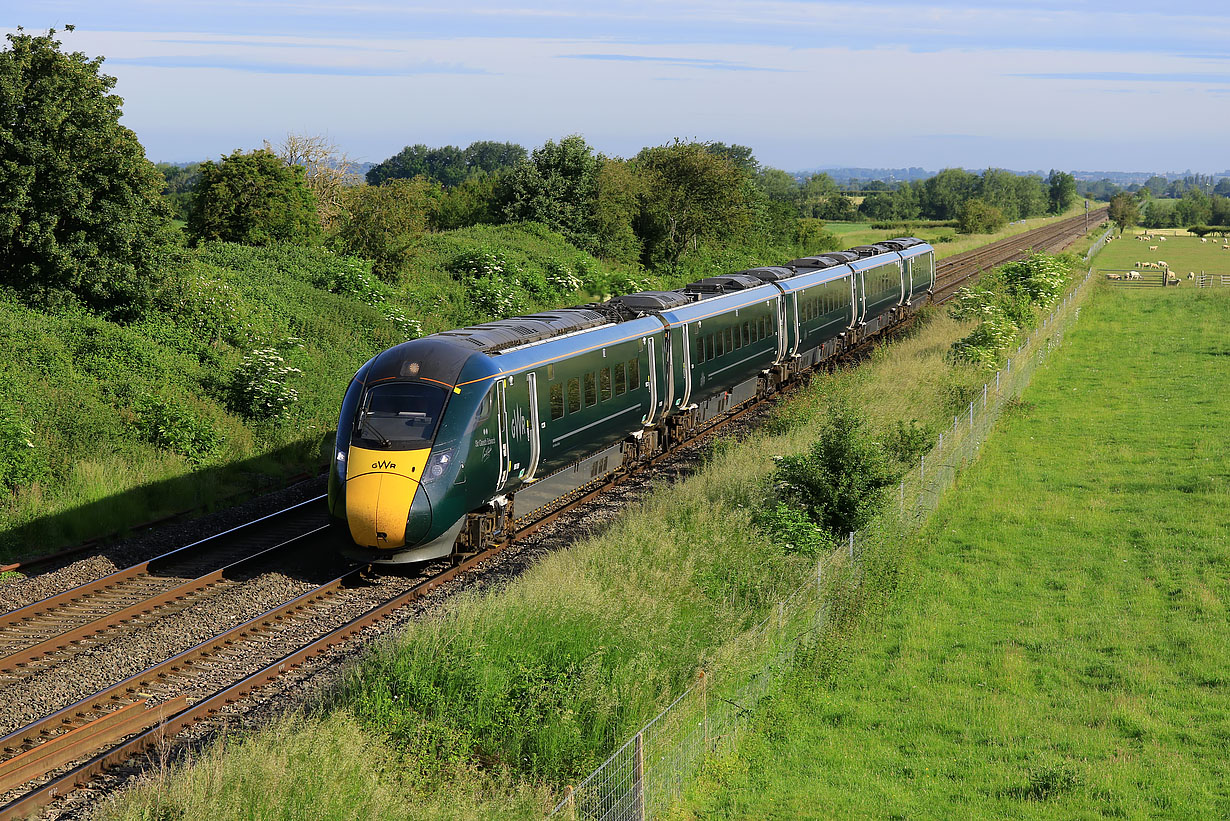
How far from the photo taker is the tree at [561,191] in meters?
53.3

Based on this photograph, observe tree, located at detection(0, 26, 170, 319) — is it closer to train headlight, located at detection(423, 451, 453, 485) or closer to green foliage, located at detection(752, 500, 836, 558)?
train headlight, located at detection(423, 451, 453, 485)

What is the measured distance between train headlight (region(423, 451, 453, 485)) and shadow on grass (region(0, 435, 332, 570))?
6.60 m

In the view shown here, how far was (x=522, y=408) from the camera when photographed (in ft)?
57.1

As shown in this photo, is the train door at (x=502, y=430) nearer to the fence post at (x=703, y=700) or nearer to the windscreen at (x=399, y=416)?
the windscreen at (x=399, y=416)

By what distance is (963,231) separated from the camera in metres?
113

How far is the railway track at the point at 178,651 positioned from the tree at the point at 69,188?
31.0 ft

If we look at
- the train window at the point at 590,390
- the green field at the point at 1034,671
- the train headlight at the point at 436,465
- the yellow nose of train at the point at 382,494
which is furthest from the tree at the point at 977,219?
the yellow nose of train at the point at 382,494

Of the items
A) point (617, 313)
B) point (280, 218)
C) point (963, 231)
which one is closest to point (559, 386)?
point (617, 313)

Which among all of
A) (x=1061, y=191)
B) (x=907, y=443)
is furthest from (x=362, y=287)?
(x=1061, y=191)

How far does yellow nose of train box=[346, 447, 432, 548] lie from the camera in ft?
50.1

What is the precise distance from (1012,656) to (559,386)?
858 cm

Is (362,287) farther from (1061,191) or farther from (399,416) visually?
(1061,191)

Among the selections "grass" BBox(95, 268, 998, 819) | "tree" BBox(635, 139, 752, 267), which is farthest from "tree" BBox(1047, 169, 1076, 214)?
"grass" BBox(95, 268, 998, 819)

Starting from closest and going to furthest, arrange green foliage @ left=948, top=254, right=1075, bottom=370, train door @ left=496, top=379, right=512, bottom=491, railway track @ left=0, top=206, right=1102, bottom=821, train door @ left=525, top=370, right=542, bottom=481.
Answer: railway track @ left=0, top=206, right=1102, bottom=821
train door @ left=496, top=379, right=512, bottom=491
train door @ left=525, top=370, right=542, bottom=481
green foliage @ left=948, top=254, right=1075, bottom=370
